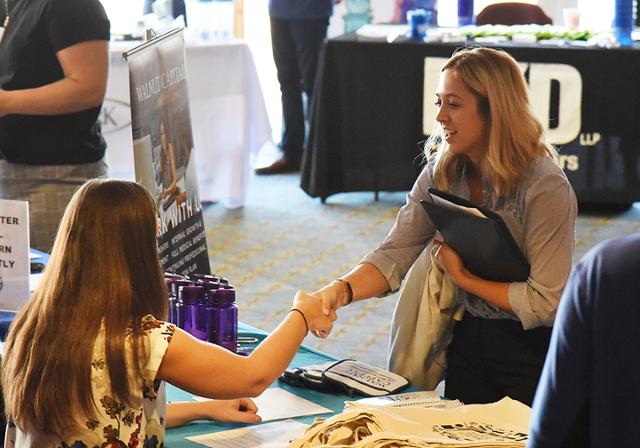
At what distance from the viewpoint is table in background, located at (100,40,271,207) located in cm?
612

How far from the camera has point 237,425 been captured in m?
2.23

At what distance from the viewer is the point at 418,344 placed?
2711 mm

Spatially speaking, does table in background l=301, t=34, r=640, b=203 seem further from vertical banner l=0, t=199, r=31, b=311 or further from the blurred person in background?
vertical banner l=0, t=199, r=31, b=311

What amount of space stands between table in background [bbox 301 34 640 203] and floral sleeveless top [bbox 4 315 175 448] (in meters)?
4.48

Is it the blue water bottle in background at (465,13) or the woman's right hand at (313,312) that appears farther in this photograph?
the blue water bottle in background at (465,13)

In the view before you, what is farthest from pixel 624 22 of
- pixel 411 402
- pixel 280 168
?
pixel 411 402

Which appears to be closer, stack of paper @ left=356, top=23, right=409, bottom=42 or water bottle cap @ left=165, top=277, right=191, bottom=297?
water bottle cap @ left=165, top=277, right=191, bottom=297

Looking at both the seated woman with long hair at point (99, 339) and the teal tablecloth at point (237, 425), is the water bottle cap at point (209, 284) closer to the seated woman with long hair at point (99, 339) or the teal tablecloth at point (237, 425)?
the teal tablecloth at point (237, 425)

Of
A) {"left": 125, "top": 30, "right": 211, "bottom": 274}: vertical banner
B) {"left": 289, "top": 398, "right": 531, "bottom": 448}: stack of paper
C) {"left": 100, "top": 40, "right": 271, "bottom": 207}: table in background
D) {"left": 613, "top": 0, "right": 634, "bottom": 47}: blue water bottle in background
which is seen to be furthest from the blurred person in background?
{"left": 613, "top": 0, "right": 634, "bottom": 47}: blue water bottle in background

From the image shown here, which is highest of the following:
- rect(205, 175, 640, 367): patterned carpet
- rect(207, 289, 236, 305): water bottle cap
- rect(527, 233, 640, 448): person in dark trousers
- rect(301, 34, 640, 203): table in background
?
rect(527, 233, 640, 448): person in dark trousers

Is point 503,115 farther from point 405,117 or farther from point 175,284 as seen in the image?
point 405,117

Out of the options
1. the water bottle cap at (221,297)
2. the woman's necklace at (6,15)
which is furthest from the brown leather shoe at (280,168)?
the water bottle cap at (221,297)

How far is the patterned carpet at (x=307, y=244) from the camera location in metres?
4.79

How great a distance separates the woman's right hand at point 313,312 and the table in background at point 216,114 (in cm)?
392
